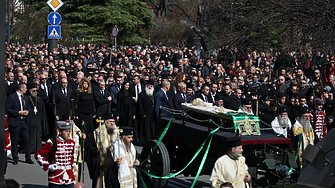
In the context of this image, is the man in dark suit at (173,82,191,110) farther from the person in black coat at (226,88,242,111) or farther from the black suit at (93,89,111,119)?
the black suit at (93,89,111,119)

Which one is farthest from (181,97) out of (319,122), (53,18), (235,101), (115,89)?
(53,18)

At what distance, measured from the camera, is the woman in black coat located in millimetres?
14141

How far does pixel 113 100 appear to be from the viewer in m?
14.5

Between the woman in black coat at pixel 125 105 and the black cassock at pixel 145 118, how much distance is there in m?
0.35

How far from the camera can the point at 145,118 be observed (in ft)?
45.9

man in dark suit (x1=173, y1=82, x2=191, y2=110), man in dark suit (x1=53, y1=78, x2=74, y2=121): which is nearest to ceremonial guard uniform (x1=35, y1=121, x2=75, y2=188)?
man in dark suit (x1=173, y1=82, x2=191, y2=110)

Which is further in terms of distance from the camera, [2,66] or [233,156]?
[233,156]

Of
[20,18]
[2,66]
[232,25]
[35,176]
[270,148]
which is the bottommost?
[35,176]

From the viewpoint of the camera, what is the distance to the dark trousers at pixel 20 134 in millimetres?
11180

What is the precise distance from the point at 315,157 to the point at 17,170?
728 cm

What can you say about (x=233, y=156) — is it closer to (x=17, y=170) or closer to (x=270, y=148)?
(x=270, y=148)

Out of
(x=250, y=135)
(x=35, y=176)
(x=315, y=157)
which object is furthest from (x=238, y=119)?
(x=35, y=176)

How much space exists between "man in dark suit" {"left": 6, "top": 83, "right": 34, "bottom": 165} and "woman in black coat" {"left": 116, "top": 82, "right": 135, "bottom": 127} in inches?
121

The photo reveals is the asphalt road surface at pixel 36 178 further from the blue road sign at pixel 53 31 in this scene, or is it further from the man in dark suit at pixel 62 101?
the blue road sign at pixel 53 31
